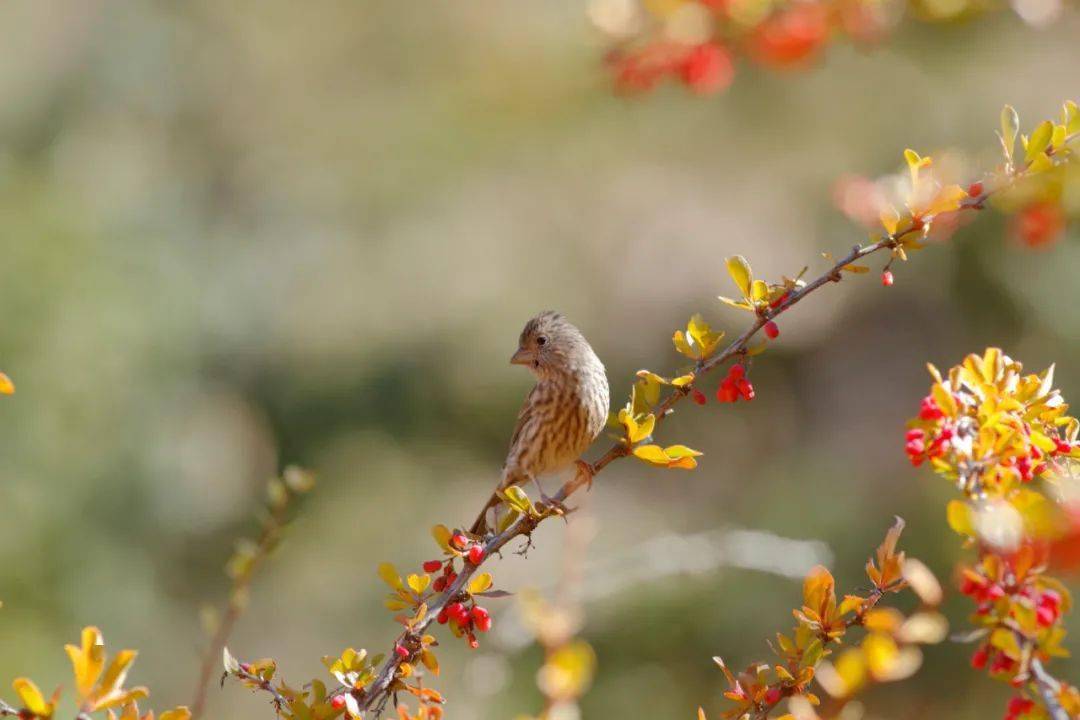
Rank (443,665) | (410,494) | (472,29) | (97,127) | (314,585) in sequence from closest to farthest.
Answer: (443,665), (314,585), (410,494), (97,127), (472,29)

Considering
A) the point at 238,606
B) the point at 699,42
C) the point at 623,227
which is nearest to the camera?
the point at 238,606

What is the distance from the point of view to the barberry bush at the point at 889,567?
5.23 feet

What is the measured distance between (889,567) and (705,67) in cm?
279

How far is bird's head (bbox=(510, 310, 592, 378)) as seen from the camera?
4293 mm

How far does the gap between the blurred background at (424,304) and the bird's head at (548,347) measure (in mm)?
2353

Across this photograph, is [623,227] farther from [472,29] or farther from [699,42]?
[699,42]

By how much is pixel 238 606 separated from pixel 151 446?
24.4ft

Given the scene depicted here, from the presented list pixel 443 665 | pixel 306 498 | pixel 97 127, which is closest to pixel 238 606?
pixel 443 665

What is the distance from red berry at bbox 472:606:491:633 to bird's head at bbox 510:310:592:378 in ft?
6.43

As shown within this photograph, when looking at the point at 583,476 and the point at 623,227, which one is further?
the point at 623,227

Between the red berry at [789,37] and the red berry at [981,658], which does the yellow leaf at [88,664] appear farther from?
the red berry at [789,37]

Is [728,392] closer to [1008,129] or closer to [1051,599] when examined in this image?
[1008,129]

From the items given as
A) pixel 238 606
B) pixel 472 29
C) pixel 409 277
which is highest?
pixel 472 29

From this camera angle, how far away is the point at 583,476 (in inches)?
101
